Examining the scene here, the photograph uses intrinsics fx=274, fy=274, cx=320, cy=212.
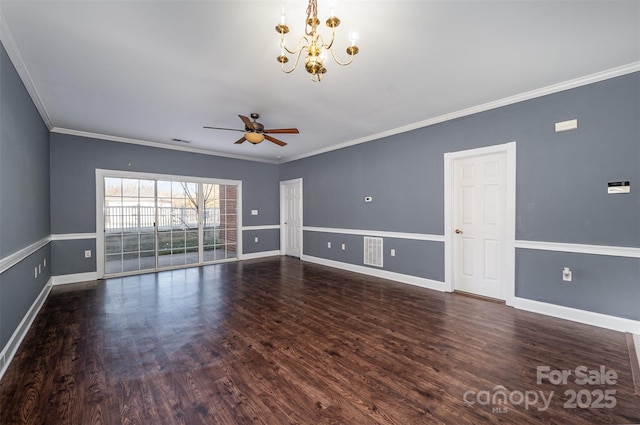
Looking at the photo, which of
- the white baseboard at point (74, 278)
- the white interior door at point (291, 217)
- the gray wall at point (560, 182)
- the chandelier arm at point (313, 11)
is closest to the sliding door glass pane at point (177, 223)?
the white baseboard at point (74, 278)

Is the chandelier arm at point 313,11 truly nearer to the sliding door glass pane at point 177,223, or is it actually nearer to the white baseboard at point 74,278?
the sliding door glass pane at point 177,223

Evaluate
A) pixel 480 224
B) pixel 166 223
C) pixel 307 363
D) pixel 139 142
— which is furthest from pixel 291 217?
pixel 307 363

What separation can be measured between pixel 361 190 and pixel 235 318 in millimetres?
3546

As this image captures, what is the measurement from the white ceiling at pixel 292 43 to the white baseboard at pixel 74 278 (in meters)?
2.72

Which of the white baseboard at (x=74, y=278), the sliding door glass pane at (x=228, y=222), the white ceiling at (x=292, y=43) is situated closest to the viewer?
the white ceiling at (x=292, y=43)

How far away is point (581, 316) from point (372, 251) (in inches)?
122

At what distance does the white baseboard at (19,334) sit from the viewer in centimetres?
229

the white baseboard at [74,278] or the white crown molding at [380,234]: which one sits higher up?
the white crown molding at [380,234]

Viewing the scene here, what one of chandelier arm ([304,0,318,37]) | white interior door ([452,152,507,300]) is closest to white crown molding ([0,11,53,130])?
chandelier arm ([304,0,318,37])

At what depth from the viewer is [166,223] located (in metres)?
6.07

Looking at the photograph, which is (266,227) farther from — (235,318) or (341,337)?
(341,337)

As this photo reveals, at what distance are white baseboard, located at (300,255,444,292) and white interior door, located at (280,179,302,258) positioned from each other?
83 cm

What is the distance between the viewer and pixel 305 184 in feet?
23.5

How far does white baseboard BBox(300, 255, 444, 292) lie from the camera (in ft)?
14.9
